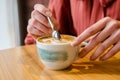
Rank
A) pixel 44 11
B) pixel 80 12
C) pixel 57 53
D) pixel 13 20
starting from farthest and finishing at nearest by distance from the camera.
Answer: pixel 13 20 < pixel 80 12 < pixel 44 11 < pixel 57 53

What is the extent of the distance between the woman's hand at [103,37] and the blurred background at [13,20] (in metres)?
1.31

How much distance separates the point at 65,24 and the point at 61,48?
537 mm

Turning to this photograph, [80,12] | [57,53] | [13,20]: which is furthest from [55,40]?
[13,20]

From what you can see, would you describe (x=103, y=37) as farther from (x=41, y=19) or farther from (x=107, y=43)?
(x=41, y=19)

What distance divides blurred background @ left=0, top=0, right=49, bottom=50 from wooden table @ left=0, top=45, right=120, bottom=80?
1242mm

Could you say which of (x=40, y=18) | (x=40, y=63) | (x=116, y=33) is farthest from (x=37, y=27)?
(x=116, y=33)

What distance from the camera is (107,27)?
61 centimetres

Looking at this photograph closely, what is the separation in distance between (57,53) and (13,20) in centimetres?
143

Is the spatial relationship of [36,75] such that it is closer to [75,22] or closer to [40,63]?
[40,63]

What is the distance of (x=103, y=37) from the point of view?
1.95 ft

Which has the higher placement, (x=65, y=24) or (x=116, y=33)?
(x=116, y=33)

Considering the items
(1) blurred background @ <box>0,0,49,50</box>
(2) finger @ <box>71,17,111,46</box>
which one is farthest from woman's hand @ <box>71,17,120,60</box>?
(1) blurred background @ <box>0,0,49,50</box>

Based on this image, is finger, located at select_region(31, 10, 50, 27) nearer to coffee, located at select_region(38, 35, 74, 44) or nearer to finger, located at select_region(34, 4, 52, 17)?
finger, located at select_region(34, 4, 52, 17)

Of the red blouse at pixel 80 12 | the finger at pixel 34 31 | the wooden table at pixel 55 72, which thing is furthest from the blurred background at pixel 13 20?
the wooden table at pixel 55 72
